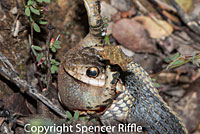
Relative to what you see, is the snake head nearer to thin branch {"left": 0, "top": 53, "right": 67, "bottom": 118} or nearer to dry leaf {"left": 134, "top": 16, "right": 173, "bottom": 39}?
thin branch {"left": 0, "top": 53, "right": 67, "bottom": 118}

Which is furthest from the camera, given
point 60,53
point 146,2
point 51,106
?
point 146,2

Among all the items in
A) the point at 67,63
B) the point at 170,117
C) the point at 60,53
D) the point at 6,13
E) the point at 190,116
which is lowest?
the point at 190,116

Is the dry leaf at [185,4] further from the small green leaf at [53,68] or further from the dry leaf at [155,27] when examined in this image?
the small green leaf at [53,68]

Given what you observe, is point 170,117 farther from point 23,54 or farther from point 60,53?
point 23,54

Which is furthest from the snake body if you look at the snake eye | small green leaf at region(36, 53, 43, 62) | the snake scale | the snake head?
small green leaf at region(36, 53, 43, 62)

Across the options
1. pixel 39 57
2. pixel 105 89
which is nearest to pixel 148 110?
pixel 105 89

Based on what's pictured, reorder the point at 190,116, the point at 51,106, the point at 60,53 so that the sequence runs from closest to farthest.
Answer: the point at 51,106
the point at 60,53
the point at 190,116

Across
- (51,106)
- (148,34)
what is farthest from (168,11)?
(51,106)
